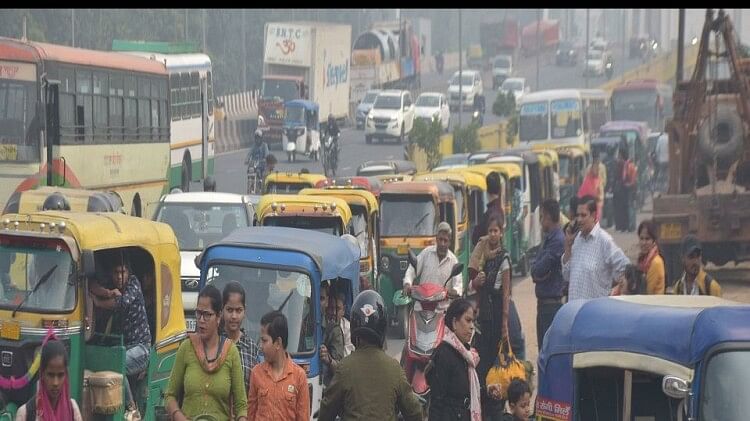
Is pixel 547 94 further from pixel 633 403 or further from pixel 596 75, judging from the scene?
pixel 596 75

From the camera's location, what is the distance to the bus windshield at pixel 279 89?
2334 inches

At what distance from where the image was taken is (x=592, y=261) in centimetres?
1234

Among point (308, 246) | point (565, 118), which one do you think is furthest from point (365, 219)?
point (565, 118)

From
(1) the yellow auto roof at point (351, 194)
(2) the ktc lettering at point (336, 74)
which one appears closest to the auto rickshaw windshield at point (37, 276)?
(1) the yellow auto roof at point (351, 194)

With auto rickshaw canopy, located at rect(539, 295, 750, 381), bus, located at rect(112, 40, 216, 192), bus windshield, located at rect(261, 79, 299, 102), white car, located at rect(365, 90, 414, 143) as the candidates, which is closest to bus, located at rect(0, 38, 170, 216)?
bus, located at rect(112, 40, 216, 192)

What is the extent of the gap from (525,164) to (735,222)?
5917mm

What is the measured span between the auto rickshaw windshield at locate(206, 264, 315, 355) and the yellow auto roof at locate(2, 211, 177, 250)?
52cm

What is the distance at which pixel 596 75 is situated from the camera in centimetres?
10456

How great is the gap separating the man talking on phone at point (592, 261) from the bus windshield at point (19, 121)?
11.0 m

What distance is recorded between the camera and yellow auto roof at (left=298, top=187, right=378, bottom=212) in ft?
59.7

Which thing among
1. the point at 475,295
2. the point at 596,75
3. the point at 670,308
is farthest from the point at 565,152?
the point at 596,75

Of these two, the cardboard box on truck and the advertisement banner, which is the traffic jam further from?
the advertisement banner

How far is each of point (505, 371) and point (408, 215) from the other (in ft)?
28.8

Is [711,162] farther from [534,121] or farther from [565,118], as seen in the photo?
[565,118]
